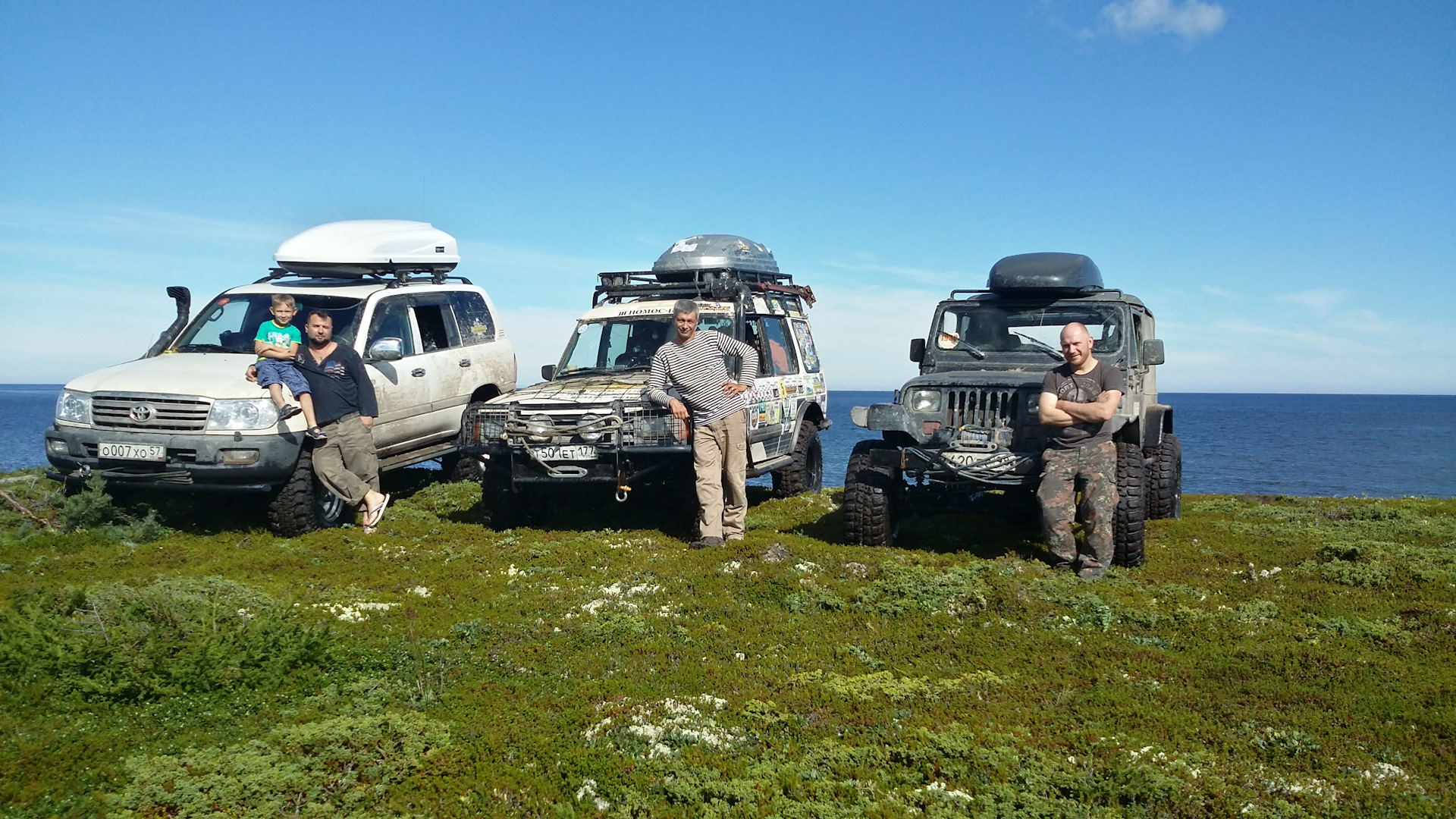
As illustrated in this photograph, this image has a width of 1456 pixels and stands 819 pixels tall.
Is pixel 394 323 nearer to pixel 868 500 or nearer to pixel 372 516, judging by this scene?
pixel 372 516

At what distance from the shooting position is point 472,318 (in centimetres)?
1237

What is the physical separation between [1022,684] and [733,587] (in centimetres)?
255

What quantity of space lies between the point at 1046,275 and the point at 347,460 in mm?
6629

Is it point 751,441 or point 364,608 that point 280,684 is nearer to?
point 364,608

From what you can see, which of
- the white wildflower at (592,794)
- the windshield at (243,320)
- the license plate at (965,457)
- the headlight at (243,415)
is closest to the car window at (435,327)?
the windshield at (243,320)

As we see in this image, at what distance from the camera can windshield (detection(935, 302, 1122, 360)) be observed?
9625 millimetres

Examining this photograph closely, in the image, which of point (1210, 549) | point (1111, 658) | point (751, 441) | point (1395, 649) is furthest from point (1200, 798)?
point (751, 441)

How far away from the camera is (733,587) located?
745cm

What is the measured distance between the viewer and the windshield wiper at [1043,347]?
9.48 metres

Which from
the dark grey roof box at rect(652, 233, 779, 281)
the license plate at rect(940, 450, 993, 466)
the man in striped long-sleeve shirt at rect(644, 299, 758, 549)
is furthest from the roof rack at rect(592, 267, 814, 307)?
the license plate at rect(940, 450, 993, 466)

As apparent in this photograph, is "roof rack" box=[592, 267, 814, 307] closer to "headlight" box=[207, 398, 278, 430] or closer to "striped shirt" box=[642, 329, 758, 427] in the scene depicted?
"striped shirt" box=[642, 329, 758, 427]

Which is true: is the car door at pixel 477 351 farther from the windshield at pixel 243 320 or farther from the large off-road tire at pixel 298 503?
the large off-road tire at pixel 298 503

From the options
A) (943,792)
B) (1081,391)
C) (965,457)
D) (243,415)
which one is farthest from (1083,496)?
(243,415)

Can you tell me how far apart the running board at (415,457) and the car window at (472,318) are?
1237 millimetres
